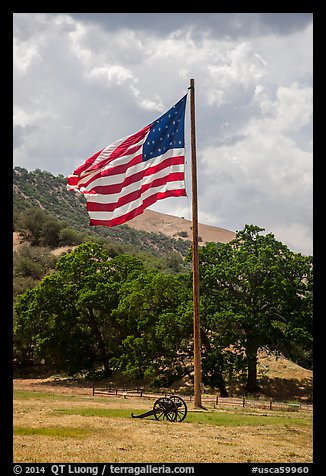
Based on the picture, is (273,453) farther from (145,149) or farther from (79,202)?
(79,202)

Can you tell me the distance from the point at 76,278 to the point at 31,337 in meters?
5.14

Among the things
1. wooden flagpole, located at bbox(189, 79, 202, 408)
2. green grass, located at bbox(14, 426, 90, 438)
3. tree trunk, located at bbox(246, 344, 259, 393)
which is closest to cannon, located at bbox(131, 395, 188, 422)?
wooden flagpole, located at bbox(189, 79, 202, 408)

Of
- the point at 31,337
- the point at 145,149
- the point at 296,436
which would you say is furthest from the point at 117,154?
the point at 31,337

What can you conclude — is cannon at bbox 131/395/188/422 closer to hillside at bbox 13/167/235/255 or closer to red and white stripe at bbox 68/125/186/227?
red and white stripe at bbox 68/125/186/227

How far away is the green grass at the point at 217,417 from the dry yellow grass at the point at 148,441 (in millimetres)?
243

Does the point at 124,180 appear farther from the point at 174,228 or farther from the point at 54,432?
the point at 174,228

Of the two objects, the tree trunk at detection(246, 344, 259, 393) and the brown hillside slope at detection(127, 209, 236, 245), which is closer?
the tree trunk at detection(246, 344, 259, 393)

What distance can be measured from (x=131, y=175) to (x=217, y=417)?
7800 millimetres

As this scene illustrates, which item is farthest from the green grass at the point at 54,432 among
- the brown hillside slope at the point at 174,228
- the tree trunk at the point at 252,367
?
the brown hillside slope at the point at 174,228

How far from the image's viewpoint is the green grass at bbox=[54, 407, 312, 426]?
16.3 metres

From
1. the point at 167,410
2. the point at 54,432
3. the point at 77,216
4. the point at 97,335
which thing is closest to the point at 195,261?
the point at 167,410

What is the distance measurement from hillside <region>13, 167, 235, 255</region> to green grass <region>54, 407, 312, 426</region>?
Answer: 246 feet

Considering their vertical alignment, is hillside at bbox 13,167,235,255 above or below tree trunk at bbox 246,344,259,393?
above
